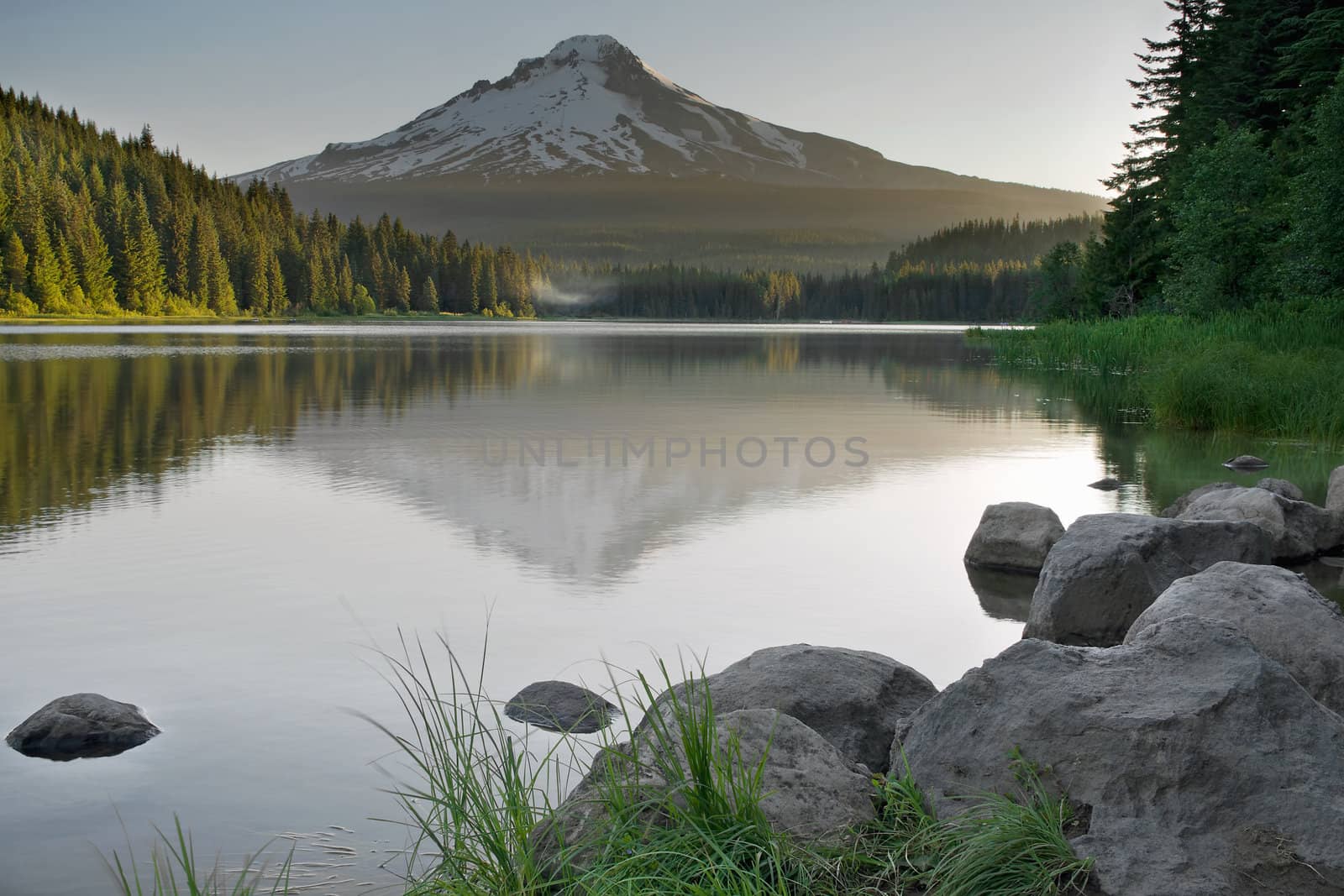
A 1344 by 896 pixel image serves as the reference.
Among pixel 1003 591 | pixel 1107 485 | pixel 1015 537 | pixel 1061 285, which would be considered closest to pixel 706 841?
pixel 1003 591

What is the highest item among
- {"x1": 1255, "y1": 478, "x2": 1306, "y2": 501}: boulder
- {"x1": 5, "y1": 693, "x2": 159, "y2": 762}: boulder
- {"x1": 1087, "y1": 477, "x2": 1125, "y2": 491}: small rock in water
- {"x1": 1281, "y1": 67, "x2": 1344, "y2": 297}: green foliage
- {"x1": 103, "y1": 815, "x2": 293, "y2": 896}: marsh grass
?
{"x1": 1281, "y1": 67, "x2": 1344, "y2": 297}: green foliage

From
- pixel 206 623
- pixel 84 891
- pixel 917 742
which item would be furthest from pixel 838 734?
pixel 206 623

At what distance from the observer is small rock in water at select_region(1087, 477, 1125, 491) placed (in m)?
13.8

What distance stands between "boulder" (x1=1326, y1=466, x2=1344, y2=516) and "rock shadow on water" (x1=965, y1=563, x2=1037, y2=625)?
3132mm

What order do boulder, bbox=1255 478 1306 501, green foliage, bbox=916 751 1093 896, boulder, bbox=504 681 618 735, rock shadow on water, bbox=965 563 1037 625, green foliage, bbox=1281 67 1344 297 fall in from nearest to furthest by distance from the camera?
green foliage, bbox=916 751 1093 896 → boulder, bbox=504 681 618 735 → rock shadow on water, bbox=965 563 1037 625 → boulder, bbox=1255 478 1306 501 → green foliage, bbox=1281 67 1344 297

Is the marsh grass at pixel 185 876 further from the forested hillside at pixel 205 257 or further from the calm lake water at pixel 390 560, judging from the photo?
the forested hillside at pixel 205 257

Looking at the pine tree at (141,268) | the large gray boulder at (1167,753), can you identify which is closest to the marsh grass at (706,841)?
the large gray boulder at (1167,753)

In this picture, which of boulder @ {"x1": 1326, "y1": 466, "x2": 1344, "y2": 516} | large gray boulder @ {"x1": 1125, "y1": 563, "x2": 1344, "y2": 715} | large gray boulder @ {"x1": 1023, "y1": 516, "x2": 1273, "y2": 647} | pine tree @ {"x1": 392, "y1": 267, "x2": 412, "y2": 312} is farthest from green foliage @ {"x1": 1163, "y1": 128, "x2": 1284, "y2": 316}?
pine tree @ {"x1": 392, "y1": 267, "x2": 412, "y2": 312}

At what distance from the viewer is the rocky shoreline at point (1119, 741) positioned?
11.4 feet

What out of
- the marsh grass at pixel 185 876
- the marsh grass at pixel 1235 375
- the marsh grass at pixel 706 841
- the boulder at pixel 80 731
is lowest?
the marsh grass at pixel 185 876

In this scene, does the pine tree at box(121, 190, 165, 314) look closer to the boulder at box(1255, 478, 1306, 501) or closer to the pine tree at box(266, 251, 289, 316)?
the pine tree at box(266, 251, 289, 316)

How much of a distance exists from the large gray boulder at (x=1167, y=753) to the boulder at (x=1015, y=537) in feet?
17.3

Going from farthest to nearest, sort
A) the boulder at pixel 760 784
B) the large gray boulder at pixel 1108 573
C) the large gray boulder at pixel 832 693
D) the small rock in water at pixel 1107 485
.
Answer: the small rock in water at pixel 1107 485 → the large gray boulder at pixel 1108 573 → the large gray boulder at pixel 832 693 → the boulder at pixel 760 784

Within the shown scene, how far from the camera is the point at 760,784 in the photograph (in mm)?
3717
